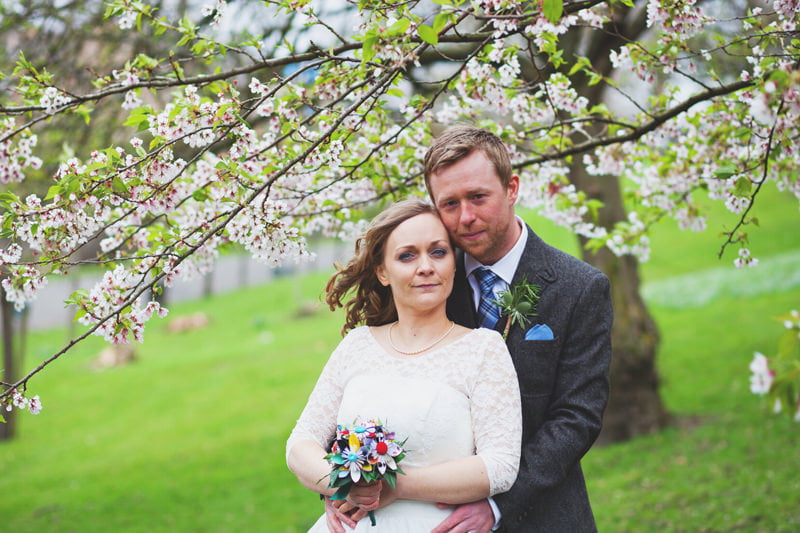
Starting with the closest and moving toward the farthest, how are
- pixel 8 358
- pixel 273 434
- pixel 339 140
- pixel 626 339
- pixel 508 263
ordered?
pixel 508 263 → pixel 339 140 → pixel 626 339 → pixel 273 434 → pixel 8 358

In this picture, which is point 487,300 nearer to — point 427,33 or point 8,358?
point 427,33

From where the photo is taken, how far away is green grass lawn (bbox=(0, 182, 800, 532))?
7016 millimetres

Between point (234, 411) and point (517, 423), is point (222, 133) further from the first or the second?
point (234, 411)

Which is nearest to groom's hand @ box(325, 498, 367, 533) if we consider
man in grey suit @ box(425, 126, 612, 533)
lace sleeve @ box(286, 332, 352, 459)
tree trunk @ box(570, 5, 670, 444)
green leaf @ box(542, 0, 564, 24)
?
lace sleeve @ box(286, 332, 352, 459)

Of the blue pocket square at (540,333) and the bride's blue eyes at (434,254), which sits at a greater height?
the bride's blue eyes at (434,254)

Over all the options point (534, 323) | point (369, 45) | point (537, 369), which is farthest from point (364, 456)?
point (369, 45)

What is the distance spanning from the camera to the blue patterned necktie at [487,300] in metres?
2.98

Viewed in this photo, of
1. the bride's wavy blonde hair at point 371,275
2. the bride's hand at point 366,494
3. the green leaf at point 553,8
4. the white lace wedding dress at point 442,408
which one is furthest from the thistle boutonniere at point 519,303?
the green leaf at point 553,8

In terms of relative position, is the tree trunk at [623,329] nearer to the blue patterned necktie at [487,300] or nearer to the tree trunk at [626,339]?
the tree trunk at [626,339]

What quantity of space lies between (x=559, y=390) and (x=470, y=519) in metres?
0.61

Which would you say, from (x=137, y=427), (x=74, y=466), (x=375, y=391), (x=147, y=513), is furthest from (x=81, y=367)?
(x=375, y=391)

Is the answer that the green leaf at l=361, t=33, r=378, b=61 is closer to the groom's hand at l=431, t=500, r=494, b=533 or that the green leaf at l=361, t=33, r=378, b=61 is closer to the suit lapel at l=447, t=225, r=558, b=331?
the suit lapel at l=447, t=225, r=558, b=331

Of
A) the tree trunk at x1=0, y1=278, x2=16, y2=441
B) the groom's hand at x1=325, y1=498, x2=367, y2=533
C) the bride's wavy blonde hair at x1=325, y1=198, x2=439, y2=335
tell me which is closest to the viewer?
the groom's hand at x1=325, y1=498, x2=367, y2=533

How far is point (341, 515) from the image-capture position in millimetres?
2674
